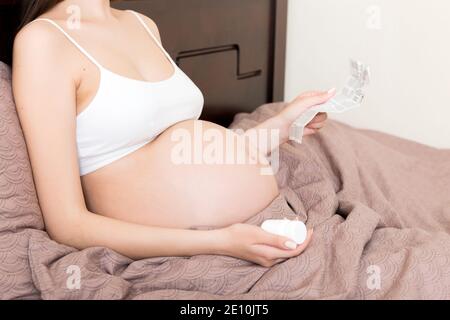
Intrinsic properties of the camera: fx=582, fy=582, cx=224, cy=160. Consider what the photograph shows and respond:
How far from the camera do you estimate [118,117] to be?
109cm

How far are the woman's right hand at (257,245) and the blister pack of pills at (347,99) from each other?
35 centimetres

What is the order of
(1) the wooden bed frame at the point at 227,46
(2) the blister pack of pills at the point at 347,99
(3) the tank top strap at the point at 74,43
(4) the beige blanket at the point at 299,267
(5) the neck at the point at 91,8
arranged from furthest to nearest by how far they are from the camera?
(1) the wooden bed frame at the point at 227,46
(2) the blister pack of pills at the point at 347,99
(5) the neck at the point at 91,8
(3) the tank top strap at the point at 74,43
(4) the beige blanket at the point at 299,267

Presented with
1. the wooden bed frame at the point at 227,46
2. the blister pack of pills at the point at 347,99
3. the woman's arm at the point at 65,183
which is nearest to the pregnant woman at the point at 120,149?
the woman's arm at the point at 65,183

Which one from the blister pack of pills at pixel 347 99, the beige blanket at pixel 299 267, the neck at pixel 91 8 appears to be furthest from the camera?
the blister pack of pills at pixel 347 99

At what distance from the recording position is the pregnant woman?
39.8 inches

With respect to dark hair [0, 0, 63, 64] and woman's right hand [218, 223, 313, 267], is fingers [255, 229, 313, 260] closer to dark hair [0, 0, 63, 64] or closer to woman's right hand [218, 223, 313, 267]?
woman's right hand [218, 223, 313, 267]

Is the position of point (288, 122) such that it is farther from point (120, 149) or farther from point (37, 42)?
point (37, 42)

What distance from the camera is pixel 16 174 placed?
1012 millimetres

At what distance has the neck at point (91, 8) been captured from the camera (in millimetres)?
1188

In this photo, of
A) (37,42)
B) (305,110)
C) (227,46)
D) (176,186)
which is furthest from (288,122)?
(37,42)

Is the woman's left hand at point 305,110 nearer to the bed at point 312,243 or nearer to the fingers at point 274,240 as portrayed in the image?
the bed at point 312,243

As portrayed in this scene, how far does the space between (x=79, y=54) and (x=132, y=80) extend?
110 mm
